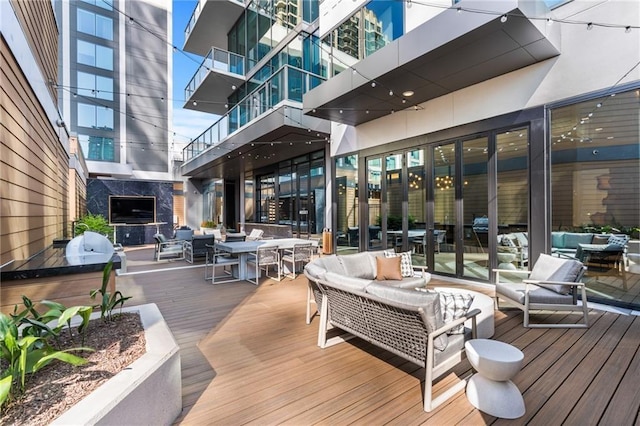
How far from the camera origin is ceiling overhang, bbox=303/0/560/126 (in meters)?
3.87

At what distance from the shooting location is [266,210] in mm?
14414

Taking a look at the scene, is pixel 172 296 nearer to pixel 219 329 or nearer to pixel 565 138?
pixel 219 329

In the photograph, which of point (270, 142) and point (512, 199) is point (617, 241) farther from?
Answer: point (270, 142)

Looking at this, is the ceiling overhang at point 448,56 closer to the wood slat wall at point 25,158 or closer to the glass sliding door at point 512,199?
the glass sliding door at point 512,199

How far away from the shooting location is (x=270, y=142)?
957 centimetres

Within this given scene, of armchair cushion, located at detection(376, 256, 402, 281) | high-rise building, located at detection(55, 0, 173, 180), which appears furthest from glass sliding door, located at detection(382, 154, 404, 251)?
high-rise building, located at detection(55, 0, 173, 180)

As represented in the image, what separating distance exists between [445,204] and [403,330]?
4.30 metres

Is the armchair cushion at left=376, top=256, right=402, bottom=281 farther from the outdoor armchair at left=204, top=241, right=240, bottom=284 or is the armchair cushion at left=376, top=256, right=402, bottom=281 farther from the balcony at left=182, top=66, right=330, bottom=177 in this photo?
the balcony at left=182, top=66, right=330, bottom=177

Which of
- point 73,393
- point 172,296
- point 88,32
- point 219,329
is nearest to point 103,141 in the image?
point 88,32

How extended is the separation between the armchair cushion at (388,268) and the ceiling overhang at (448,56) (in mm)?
3173

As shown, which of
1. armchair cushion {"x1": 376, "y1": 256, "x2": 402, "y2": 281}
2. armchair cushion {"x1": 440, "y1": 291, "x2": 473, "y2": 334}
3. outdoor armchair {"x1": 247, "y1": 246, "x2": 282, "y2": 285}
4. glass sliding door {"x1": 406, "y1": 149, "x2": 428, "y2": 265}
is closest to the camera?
armchair cushion {"x1": 440, "y1": 291, "x2": 473, "y2": 334}

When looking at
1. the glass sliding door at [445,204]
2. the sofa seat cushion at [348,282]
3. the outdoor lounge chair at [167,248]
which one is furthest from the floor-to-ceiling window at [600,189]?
the outdoor lounge chair at [167,248]

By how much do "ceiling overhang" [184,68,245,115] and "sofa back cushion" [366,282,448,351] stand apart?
11.7 meters

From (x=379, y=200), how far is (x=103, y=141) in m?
20.1
